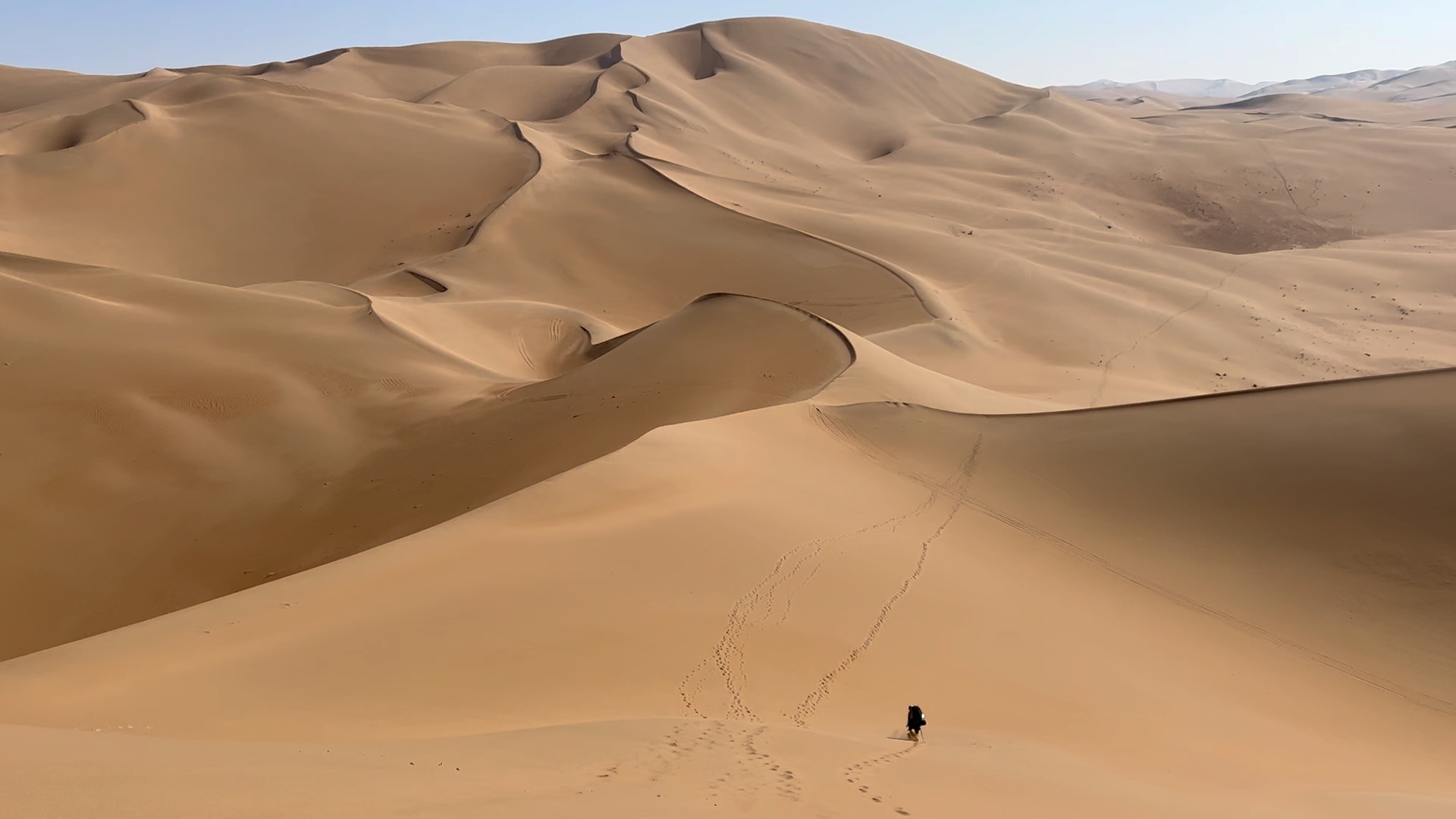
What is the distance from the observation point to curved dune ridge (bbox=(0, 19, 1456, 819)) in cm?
614

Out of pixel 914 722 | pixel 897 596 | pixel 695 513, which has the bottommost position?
pixel 914 722

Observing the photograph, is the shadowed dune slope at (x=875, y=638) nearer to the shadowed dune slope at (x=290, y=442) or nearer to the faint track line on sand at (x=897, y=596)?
the faint track line on sand at (x=897, y=596)

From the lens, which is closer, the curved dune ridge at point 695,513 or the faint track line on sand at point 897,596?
the curved dune ridge at point 695,513

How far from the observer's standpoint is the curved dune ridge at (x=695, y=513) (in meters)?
6.14

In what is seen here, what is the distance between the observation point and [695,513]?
1021 cm

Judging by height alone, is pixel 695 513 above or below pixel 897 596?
above

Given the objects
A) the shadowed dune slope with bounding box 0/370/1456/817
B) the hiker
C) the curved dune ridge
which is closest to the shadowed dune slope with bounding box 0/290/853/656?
the curved dune ridge

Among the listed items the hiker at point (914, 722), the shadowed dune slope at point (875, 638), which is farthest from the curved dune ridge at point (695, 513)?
the hiker at point (914, 722)

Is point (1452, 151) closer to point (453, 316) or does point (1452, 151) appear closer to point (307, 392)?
point (453, 316)

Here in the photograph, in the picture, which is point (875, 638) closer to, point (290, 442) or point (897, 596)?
point (897, 596)

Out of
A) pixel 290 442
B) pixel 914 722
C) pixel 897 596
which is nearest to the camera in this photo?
pixel 914 722

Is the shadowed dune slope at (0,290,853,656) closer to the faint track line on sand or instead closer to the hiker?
the faint track line on sand

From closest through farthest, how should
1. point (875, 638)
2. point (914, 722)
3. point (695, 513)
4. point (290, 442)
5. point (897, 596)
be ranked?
1. point (914, 722)
2. point (875, 638)
3. point (897, 596)
4. point (695, 513)
5. point (290, 442)

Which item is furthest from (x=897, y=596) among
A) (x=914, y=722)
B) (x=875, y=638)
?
A: (x=914, y=722)
